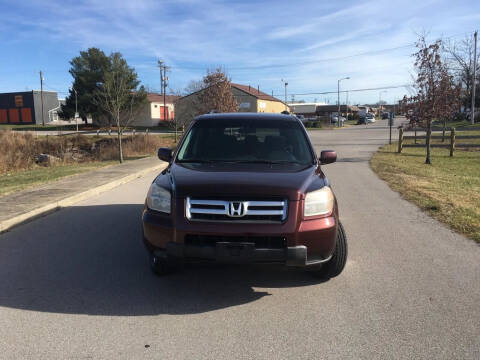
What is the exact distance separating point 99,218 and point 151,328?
4.33 metres

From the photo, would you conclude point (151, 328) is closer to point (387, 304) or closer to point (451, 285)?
point (387, 304)

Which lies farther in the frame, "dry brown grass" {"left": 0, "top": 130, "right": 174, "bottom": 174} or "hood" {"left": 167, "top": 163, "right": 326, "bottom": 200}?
"dry brown grass" {"left": 0, "top": 130, "right": 174, "bottom": 174}

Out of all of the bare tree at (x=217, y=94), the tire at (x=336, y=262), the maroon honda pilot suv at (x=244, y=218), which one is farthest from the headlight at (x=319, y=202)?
the bare tree at (x=217, y=94)

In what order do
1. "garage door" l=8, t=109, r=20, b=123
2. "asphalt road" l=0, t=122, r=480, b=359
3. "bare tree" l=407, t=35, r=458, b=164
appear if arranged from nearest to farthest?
"asphalt road" l=0, t=122, r=480, b=359, "bare tree" l=407, t=35, r=458, b=164, "garage door" l=8, t=109, r=20, b=123

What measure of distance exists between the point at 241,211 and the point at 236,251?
1.14 feet

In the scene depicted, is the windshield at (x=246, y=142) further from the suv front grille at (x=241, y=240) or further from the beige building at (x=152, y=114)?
the beige building at (x=152, y=114)

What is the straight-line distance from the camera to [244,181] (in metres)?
3.81

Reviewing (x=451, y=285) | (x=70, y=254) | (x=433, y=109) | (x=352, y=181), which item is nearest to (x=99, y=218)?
(x=70, y=254)

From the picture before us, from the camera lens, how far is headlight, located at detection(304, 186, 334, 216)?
3770mm

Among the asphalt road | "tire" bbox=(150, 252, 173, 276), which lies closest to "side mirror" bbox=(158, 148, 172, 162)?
the asphalt road

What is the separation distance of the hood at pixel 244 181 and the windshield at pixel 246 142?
0.47 metres

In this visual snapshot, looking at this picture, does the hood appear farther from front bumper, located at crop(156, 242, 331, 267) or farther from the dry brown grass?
the dry brown grass

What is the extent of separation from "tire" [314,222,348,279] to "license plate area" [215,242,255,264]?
3.44ft

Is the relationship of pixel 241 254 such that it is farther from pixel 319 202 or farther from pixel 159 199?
pixel 159 199
